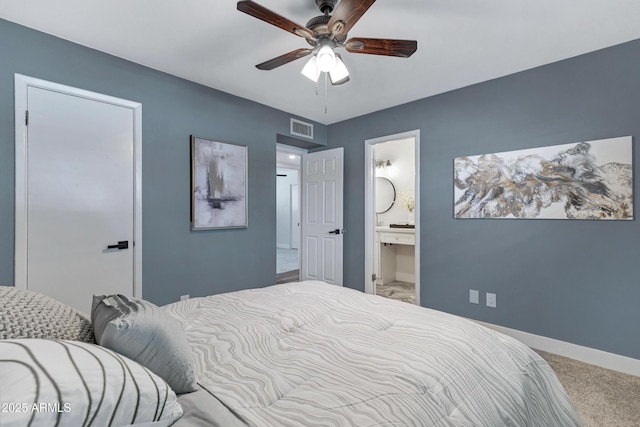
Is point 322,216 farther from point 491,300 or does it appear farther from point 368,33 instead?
point 368,33

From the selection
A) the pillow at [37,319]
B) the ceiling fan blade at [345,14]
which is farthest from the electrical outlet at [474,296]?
the pillow at [37,319]

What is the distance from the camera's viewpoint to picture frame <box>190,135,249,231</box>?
298cm

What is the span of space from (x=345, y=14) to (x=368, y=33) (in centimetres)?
65

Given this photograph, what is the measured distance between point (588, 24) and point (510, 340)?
2257 mm

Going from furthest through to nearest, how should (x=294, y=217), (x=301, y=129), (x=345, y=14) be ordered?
1. (x=294, y=217)
2. (x=301, y=129)
3. (x=345, y=14)

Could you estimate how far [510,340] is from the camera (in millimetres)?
1311

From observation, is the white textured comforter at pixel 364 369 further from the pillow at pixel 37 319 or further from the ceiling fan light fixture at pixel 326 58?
the ceiling fan light fixture at pixel 326 58

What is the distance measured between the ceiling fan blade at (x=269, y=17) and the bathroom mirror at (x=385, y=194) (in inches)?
144

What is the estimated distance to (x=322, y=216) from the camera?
4.25 metres

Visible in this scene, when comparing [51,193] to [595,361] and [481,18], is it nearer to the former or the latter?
[481,18]

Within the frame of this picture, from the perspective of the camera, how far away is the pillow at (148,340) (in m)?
0.77

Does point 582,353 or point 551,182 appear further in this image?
point 551,182

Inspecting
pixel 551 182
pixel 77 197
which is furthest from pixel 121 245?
pixel 551 182

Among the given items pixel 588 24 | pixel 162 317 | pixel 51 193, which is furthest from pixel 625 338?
pixel 51 193
